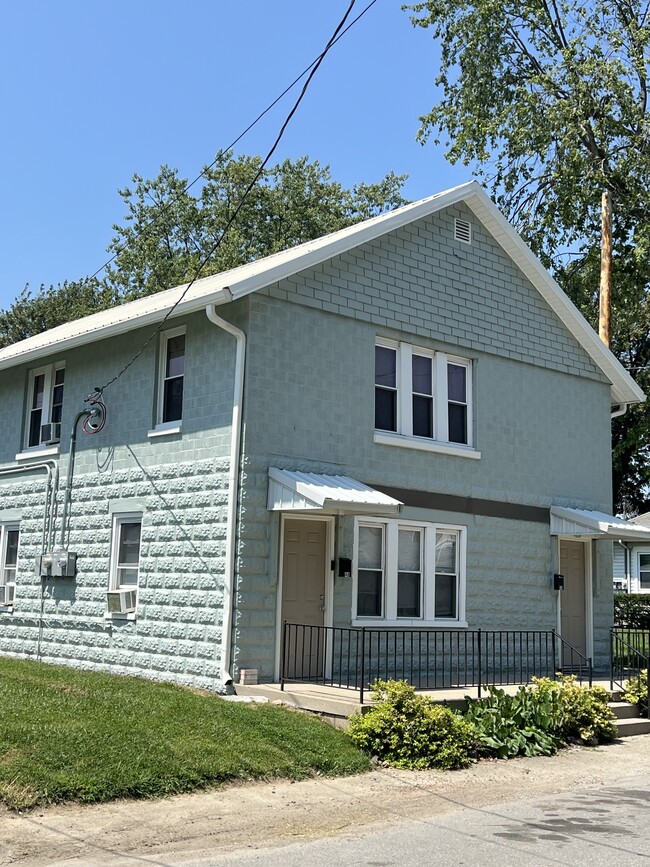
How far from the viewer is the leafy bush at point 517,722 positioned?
11.2m

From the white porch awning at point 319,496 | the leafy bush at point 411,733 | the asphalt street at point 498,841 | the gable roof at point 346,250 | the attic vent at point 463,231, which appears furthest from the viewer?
the attic vent at point 463,231

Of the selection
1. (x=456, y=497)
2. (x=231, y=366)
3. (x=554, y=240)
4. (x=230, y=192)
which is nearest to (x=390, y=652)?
(x=456, y=497)

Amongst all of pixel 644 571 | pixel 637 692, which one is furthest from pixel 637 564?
pixel 637 692

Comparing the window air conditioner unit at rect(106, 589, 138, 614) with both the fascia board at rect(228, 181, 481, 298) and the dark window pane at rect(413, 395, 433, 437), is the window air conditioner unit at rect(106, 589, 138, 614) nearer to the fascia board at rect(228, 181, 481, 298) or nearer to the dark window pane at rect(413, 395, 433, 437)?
the fascia board at rect(228, 181, 481, 298)

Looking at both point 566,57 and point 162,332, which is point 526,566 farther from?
point 566,57

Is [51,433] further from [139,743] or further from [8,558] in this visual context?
[139,743]

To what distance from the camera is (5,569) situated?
670 inches

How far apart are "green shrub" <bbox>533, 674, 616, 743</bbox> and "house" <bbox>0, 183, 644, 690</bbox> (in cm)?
105

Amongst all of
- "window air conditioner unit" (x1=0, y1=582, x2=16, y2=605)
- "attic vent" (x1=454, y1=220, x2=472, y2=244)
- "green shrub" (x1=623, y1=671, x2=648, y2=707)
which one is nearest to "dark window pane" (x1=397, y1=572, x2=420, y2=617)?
"green shrub" (x1=623, y1=671, x2=648, y2=707)

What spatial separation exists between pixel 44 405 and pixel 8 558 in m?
2.78

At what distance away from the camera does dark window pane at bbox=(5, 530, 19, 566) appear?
17000 mm

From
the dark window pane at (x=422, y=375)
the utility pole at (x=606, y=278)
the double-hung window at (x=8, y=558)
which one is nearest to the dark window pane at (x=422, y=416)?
the dark window pane at (x=422, y=375)

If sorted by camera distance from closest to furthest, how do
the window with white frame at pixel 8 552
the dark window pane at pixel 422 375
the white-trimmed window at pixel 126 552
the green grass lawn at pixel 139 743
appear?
1. the green grass lawn at pixel 139 743
2. the white-trimmed window at pixel 126 552
3. the dark window pane at pixel 422 375
4. the window with white frame at pixel 8 552

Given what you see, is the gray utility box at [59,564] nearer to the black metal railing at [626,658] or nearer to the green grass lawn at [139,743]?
the green grass lawn at [139,743]
